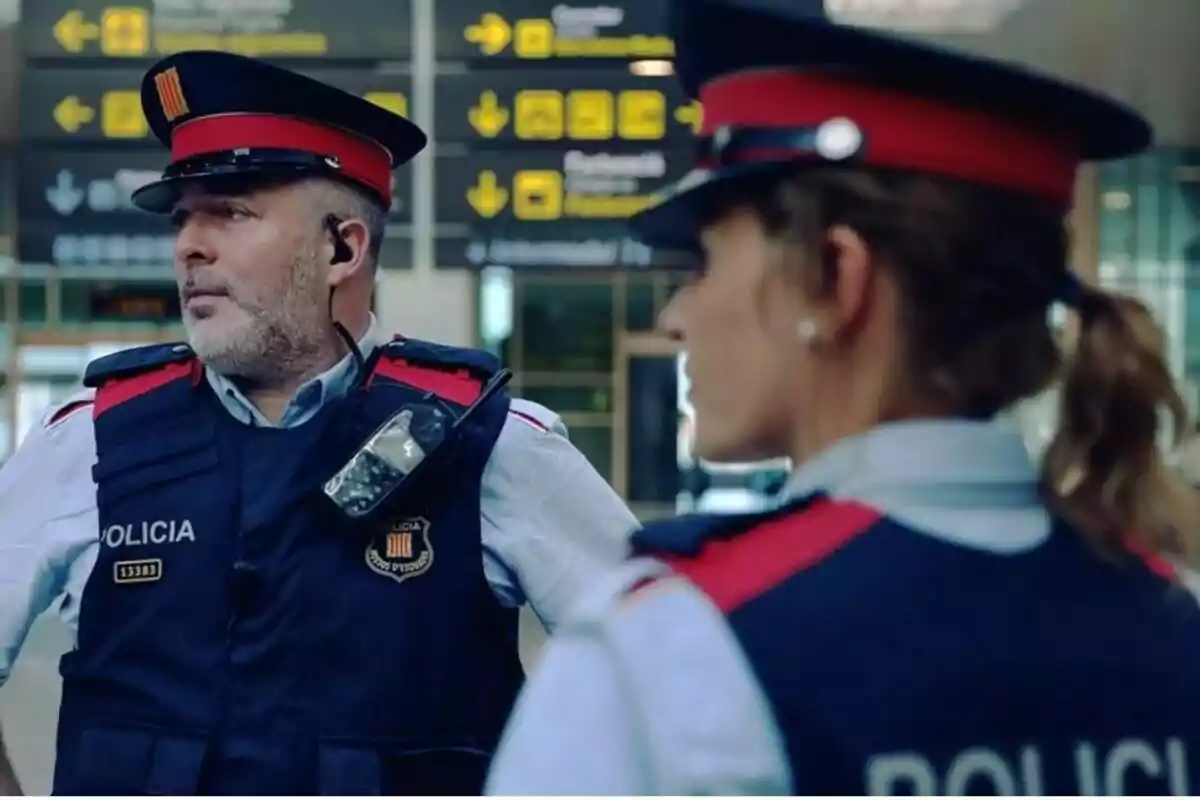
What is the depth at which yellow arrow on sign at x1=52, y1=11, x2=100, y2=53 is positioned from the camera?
14.1 feet

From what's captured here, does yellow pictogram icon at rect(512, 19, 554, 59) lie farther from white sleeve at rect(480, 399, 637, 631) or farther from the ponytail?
the ponytail

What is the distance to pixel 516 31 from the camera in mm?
4258

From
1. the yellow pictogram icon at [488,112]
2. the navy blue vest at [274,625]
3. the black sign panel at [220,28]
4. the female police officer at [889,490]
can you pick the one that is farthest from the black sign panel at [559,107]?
the female police officer at [889,490]

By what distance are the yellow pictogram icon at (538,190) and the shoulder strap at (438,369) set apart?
253 centimetres

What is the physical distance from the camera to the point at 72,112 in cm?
434

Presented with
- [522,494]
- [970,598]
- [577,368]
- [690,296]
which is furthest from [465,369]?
[577,368]

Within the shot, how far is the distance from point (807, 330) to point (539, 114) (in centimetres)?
350

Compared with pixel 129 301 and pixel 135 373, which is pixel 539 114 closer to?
pixel 129 301

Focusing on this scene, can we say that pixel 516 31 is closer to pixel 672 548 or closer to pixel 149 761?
pixel 149 761

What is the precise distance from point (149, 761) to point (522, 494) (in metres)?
0.50

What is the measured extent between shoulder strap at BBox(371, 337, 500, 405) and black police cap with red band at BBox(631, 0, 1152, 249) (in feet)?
2.85

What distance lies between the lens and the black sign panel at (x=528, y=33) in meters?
4.20

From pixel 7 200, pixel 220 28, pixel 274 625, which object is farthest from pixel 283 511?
pixel 7 200

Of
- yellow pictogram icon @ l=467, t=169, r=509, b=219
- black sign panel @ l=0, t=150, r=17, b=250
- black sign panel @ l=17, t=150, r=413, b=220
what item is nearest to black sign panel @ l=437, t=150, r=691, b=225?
yellow pictogram icon @ l=467, t=169, r=509, b=219
